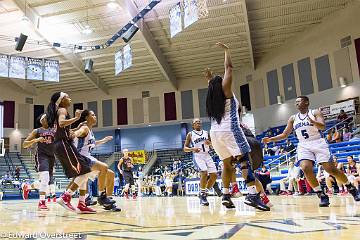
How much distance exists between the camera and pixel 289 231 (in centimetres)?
242

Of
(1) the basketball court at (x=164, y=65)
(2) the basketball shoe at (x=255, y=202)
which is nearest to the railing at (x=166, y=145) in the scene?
(1) the basketball court at (x=164, y=65)

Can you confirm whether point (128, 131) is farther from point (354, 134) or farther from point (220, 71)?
point (354, 134)

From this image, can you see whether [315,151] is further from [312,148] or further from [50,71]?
[50,71]

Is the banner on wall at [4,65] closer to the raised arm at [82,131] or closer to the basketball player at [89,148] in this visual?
the basketball player at [89,148]

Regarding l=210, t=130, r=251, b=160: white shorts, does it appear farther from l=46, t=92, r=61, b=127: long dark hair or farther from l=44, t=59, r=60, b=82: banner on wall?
l=44, t=59, r=60, b=82: banner on wall

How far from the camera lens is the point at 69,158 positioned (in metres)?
4.81

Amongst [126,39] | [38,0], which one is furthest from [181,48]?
[38,0]

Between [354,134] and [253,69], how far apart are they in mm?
10289

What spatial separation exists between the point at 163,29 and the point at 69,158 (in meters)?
15.0

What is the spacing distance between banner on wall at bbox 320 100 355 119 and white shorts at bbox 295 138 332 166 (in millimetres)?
13493

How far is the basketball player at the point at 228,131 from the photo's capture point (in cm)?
445

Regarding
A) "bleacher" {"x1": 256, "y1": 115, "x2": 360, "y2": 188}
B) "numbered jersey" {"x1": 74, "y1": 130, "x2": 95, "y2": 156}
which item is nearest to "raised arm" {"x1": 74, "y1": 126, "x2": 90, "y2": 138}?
"numbered jersey" {"x1": 74, "y1": 130, "x2": 95, "y2": 156}

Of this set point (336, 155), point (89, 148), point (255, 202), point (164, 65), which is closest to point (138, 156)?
point (164, 65)

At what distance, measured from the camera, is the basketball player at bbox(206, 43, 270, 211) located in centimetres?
445
